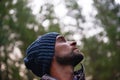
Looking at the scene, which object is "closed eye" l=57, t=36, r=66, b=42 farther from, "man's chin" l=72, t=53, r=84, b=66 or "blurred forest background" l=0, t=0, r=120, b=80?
"blurred forest background" l=0, t=0, r=120, b=80

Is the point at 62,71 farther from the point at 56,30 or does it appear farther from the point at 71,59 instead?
the point at 56,30

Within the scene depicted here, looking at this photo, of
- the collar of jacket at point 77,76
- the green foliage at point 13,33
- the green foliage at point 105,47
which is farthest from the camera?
the green foliage at point 105,47

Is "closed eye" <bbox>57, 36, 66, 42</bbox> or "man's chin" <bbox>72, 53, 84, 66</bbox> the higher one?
"closed eye" <bbox>57, 36, 66, 42</bbox>

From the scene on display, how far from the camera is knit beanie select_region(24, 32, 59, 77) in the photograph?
8.57 ft

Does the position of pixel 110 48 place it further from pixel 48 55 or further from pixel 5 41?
pixel 48 55

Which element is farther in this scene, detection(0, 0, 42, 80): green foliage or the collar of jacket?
detection(0, 0, 42, 80): green foliage

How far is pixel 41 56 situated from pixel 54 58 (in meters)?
A: 0.10

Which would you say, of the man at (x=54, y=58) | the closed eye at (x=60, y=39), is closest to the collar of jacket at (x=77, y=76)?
the man at (x=54, y=58)

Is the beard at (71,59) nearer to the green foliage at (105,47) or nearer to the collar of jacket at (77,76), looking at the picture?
the collar of jacket at (77,76)

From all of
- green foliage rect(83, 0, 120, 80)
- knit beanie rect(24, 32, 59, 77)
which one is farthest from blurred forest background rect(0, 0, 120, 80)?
knit beanie rect(24, 32, 59, 77)

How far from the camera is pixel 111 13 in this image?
532 inches

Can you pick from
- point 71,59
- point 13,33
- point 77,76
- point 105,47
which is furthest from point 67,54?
point 105,47

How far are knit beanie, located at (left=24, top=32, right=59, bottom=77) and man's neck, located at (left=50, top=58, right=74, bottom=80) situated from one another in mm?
53

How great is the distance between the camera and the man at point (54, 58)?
2.54 meters
